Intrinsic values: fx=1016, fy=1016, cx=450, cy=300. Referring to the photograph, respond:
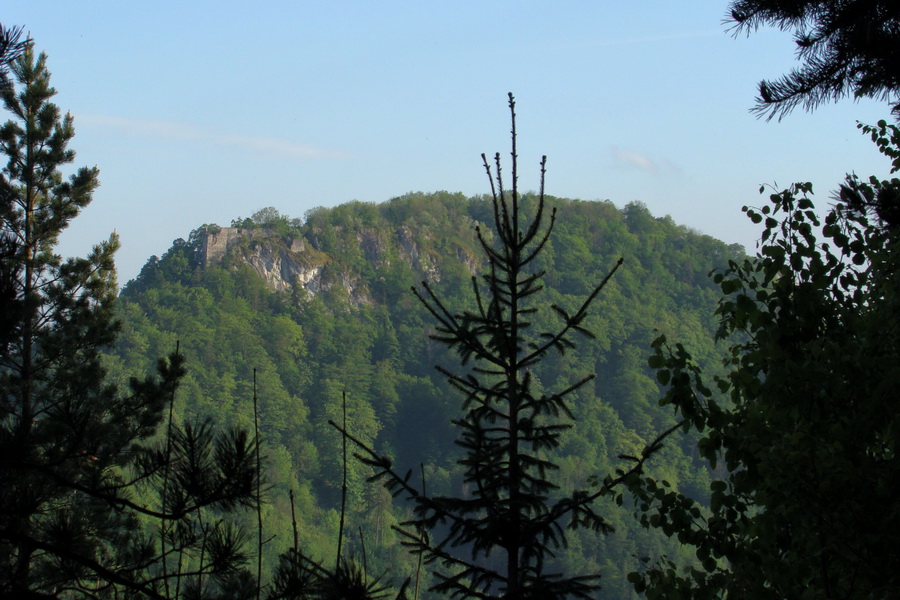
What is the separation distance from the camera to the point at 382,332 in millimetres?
107125

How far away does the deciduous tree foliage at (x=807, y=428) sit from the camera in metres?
3.24

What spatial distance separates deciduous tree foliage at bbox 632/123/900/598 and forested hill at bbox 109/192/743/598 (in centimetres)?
7067

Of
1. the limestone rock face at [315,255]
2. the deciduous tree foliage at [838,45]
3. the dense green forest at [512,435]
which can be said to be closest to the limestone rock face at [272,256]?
the limestone rock face at [315,255]

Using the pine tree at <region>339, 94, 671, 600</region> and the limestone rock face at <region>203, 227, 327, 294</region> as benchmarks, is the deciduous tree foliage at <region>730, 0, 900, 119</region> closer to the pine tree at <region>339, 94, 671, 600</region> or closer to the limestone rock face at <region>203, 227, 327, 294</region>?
the pine tree at <region>339, 94, 671, 600</region>

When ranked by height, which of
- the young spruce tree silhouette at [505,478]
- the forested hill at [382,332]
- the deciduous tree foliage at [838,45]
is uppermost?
the forested hill at [382,332]

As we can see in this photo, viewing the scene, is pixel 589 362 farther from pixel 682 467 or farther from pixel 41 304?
pixel 41 304

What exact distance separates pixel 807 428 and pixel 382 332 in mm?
104180

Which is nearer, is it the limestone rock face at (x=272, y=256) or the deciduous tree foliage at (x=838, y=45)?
the deciduous tree foliage at (x=838, y=45)

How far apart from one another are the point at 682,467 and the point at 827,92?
86695 millimetres

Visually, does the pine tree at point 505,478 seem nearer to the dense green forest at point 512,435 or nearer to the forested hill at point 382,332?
the dense green forest at point 512,435

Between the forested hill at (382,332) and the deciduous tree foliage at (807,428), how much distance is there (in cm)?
7067

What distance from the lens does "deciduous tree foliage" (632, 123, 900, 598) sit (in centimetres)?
324

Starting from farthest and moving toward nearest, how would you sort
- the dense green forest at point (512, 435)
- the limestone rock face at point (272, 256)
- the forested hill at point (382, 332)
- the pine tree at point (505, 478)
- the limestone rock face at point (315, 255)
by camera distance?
the limestone rock face at point (315, 255), the limestone rock face at point (272, 256), the forested hill at point (382, 332), the pine tree at point (505, 478), the dense green forest at point (512, 435)

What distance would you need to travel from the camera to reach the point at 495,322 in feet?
12.0
